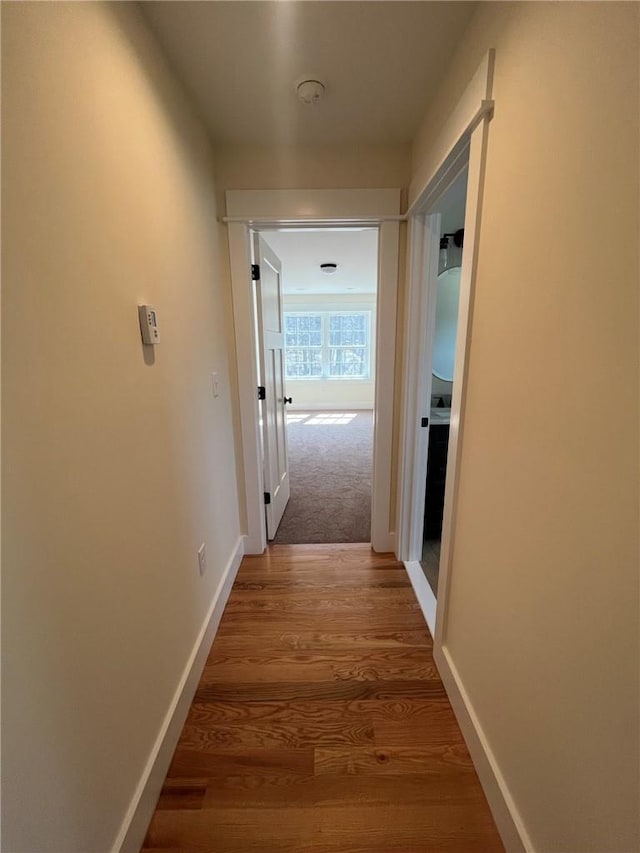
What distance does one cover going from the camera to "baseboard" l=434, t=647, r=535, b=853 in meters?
0.87

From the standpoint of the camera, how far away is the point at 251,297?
1898mm

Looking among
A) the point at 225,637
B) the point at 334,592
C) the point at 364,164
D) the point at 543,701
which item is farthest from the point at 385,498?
the point at 364,164

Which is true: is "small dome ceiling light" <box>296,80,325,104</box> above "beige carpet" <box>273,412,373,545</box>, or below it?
above

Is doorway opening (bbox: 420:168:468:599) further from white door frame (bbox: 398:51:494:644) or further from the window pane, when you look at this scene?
the window pane

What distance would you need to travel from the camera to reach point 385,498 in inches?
83.9

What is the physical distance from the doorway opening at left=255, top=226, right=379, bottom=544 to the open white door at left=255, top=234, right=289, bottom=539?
0.03 ft

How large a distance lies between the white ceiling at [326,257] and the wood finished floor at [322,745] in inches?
92.3

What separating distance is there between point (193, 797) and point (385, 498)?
1.54 meters

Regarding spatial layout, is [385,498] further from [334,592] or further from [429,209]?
[429,209]

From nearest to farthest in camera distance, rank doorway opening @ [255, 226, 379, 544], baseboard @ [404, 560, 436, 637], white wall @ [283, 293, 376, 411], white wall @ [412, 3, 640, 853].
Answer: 1. white wall @ [412, 3, 640, 853]
2. baseboard @ [404, 560, 436, 637]
3. doorway opening @ [255, 226, 379, 544]
4. white wall @ [283, 293, 376, 411]

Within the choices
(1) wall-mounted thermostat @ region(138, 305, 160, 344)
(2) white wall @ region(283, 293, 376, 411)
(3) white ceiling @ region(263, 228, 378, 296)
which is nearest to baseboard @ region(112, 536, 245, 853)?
(1) wall-mounted thermostat @ region(138, 305, 160, 344)

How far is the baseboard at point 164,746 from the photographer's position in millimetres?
885

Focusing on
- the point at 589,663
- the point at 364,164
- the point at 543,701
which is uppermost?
the point at 364,164

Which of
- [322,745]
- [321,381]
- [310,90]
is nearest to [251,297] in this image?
[310,90]
